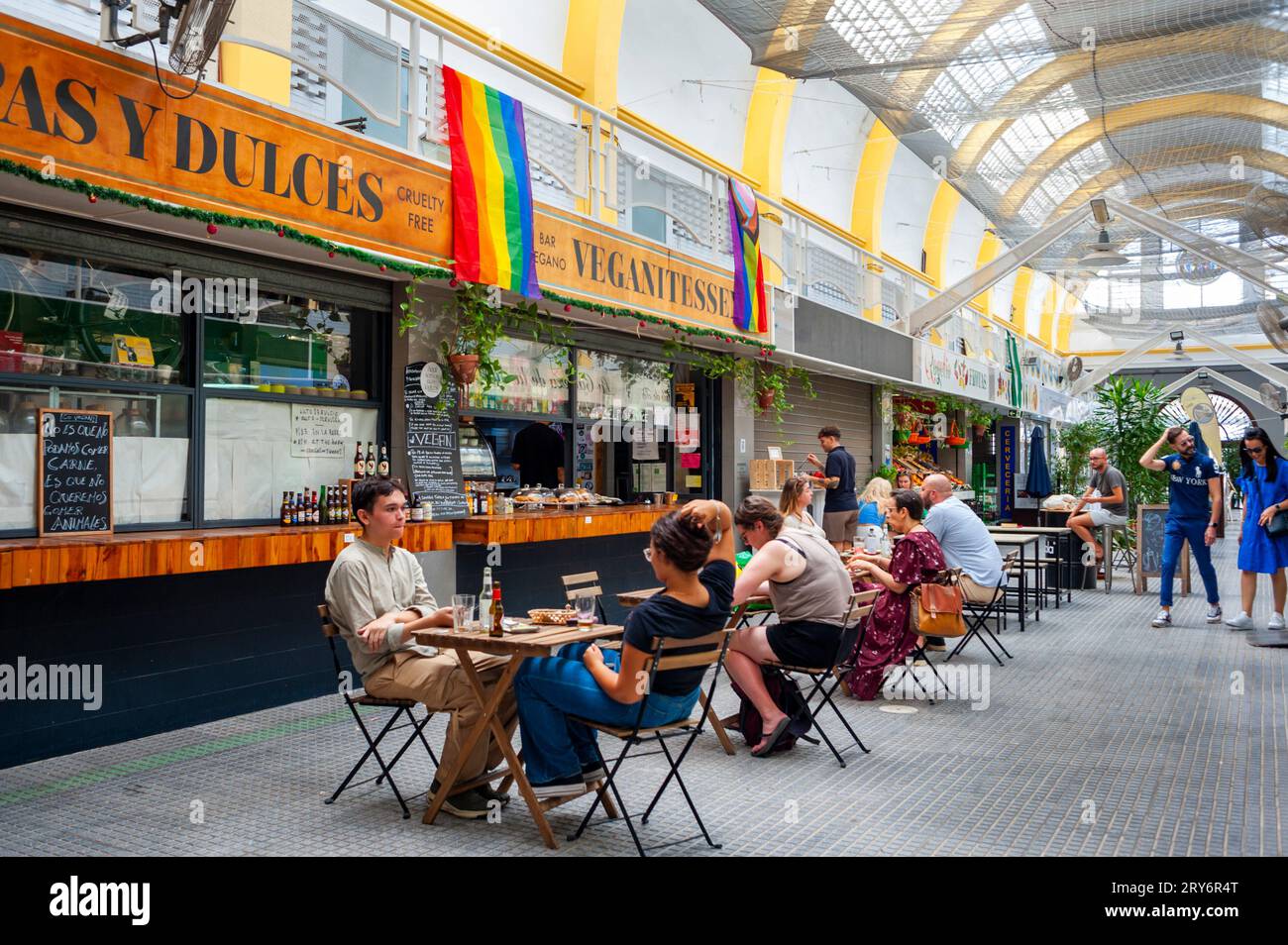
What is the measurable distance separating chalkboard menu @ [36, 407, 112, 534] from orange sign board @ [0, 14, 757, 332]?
126cm

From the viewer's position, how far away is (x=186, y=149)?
524 cm

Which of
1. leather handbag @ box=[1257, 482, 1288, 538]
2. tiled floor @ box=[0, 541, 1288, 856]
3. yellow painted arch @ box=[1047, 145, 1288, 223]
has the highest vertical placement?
yellow painted arch @ box=[1047, 145, 1288, 223]

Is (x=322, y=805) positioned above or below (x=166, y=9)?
below

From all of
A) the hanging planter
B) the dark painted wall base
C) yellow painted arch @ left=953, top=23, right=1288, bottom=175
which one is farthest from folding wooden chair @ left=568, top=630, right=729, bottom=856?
yellow painted arch @ left=953, top=23, right=1288, bottom=175

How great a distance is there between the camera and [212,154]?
17.6 feet

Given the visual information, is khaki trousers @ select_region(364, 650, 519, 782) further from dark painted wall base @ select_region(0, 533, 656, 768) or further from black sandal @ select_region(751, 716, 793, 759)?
dark painted wall base @ select_region(0, 533, 656, 768)

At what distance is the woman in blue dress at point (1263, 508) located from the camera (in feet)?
29.2

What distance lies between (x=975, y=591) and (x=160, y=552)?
17.9 feet

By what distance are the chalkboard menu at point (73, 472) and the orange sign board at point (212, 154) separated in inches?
49.7

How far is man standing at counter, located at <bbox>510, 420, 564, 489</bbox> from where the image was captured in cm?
948

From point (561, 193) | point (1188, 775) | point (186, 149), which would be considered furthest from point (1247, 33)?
point (186, 149)

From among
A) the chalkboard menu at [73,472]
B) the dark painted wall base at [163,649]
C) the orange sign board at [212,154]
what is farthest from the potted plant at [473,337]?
the chalkboard menu at [73,472]

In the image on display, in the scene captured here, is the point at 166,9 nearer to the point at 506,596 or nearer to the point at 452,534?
the point at 452,534
